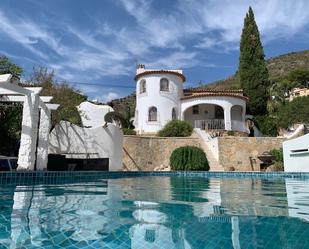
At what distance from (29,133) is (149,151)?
37.9ft

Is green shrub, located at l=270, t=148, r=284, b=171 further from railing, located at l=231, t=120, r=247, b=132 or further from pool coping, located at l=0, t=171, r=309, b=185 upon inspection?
railing, located at l=231, t=120, r=247, b=132

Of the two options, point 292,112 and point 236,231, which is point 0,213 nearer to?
point 236,231

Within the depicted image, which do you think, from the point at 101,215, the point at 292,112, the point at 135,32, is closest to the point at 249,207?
the point at 101,215

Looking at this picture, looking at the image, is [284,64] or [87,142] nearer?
[87,142]

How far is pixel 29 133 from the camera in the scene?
11633mm

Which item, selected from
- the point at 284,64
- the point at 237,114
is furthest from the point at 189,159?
the point at 284,64

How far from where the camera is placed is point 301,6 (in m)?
15.8

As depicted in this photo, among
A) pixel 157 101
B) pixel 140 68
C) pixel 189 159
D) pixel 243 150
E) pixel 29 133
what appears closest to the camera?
pixel 29 133

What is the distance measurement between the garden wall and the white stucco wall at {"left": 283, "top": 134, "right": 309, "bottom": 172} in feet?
21.8

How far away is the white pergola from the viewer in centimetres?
1139

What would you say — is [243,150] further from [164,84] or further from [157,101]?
[164,84]

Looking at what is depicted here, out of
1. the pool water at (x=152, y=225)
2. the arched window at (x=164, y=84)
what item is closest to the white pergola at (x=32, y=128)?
the pool water at (x=152, y=225)

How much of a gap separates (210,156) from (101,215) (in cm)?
1746

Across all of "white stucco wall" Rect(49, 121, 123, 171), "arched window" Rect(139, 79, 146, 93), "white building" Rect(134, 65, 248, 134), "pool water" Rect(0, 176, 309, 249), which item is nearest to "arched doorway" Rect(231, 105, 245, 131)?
"white building" Rect(134, 65, 248, 134)
